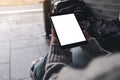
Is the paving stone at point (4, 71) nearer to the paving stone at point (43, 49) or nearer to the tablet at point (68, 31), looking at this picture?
the paving stone at point (43, 49)

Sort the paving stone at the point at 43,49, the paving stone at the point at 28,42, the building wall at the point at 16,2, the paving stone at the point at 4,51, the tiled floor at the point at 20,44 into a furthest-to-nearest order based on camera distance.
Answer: the building wall at the point at 16,2, the paving stone at the point at 28,42, the paving stone at the point at 43,49, the paving stone at the point at 4,51, the tiled floor at the point at 20,44

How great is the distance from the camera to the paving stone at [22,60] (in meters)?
1.92

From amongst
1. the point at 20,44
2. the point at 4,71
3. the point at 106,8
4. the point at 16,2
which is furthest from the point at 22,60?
the point at 16,2

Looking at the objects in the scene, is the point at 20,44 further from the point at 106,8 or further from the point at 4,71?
the point at 106,8

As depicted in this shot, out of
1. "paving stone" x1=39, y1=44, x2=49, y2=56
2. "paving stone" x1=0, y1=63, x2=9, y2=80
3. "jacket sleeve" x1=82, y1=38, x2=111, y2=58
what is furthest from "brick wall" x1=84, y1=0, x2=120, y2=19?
"paving stone" x1=0, y1=63, x2=9, y2=80

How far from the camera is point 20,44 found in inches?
107

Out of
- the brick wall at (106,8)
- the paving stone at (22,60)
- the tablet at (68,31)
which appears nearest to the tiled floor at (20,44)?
the paving stone at (22,60)

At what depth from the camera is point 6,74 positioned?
1.94 metres

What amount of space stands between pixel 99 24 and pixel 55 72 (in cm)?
83

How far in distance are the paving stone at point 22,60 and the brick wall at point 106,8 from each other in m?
0.93

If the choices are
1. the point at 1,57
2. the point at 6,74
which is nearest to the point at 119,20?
the point at 6,74

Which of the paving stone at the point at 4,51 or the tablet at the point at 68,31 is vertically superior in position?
the tablet at the point at 68,31

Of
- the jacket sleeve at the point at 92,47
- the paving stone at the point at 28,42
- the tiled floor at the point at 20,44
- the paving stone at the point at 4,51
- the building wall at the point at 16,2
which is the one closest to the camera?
the jacket sleeve at the point at 92,47

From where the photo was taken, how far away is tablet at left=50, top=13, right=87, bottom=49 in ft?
2.12
